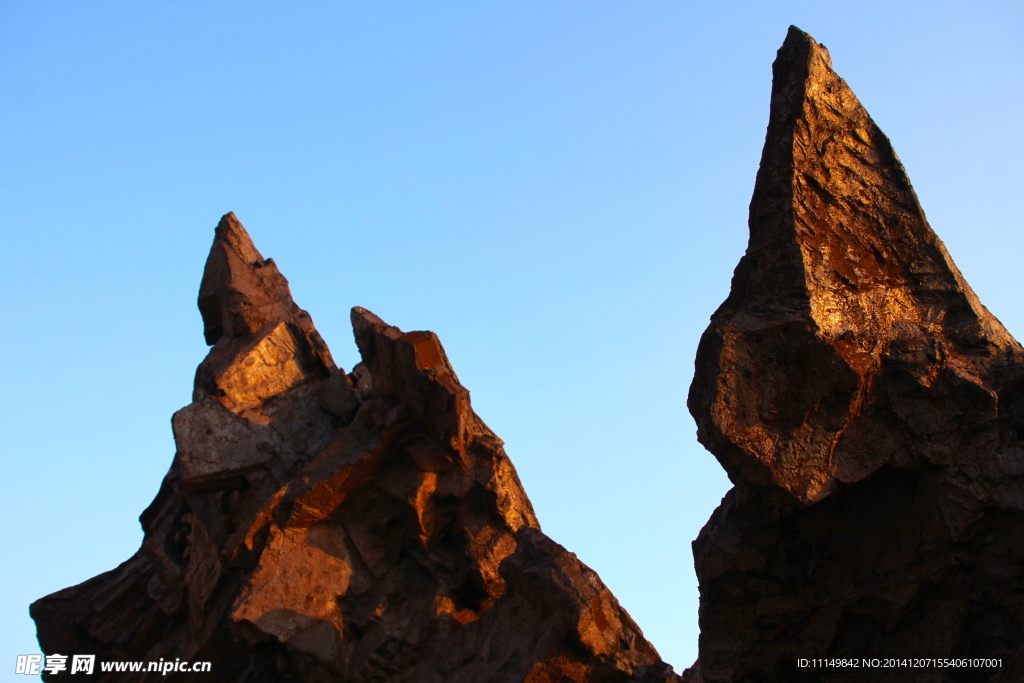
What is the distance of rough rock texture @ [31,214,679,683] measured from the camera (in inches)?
424

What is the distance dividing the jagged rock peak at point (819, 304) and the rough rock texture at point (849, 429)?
0.01m

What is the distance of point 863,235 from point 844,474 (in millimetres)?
1998

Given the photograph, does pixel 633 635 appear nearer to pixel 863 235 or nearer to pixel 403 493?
pixel 403 493

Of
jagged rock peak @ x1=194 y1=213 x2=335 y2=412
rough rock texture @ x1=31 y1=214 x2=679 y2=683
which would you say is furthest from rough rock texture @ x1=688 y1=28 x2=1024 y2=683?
jagged rock peak @ x1=194 y1=213 x2=335 y2=412

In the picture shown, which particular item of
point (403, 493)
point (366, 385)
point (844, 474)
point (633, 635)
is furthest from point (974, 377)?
point (366, 385)

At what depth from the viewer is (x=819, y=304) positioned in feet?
24.1

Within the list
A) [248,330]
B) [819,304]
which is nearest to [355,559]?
[248,330]

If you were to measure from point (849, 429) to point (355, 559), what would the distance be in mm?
7443

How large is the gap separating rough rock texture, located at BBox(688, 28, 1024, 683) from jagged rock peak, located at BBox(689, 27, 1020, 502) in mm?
15

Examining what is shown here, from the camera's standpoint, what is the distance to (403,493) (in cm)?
1249

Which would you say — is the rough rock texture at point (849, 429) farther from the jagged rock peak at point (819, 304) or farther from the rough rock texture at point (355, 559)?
the rough rock texture at point (355, 559)

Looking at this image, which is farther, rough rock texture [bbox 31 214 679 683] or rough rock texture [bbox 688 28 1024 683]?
rough rock texture [bbox 31 214 679 683]

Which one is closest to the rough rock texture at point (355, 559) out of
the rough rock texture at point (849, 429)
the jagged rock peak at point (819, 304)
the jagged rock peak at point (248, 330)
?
the jagged rock peak at point (248, 330)

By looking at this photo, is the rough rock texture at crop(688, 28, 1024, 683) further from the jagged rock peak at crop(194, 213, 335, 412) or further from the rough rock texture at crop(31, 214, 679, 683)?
the jagged rock peak at crop(194, 213, 335, 412)
